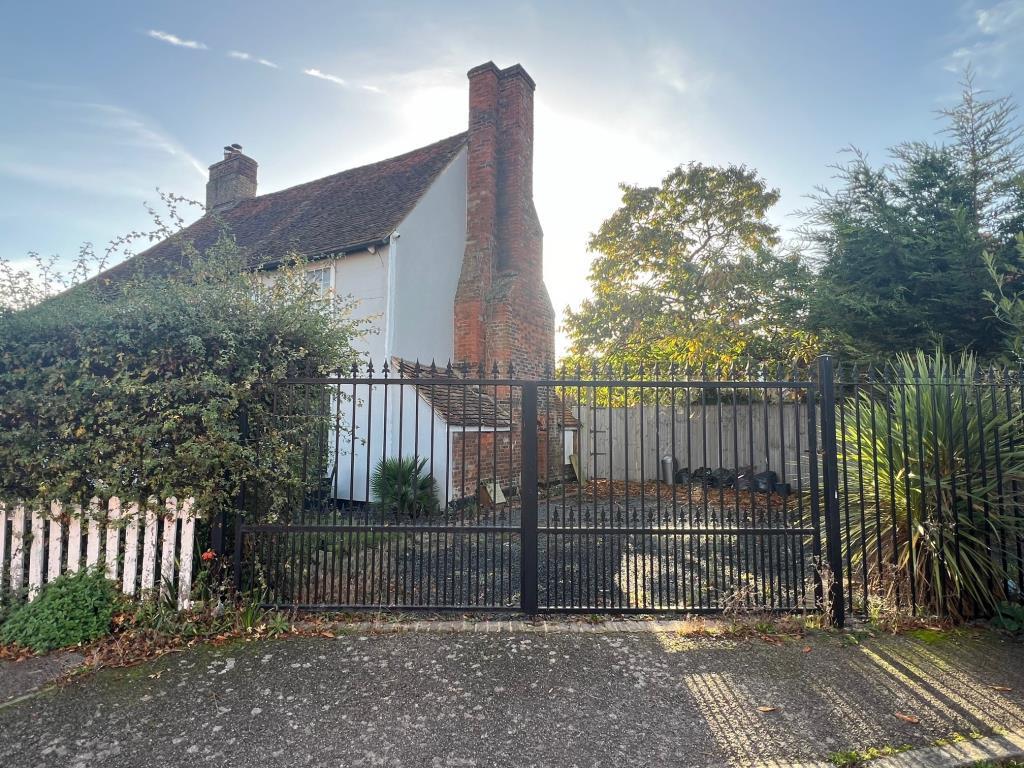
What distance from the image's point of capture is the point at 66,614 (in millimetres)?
3668

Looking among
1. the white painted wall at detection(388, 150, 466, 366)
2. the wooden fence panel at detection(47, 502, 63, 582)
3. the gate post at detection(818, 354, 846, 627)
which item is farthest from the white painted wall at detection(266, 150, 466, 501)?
the gate post at detection(818, 354, 846, 627)

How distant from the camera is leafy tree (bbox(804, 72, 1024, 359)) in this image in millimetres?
7719

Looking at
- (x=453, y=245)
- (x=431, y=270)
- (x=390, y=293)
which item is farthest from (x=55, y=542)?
(x=453, y=245)

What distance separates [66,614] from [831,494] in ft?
18.5

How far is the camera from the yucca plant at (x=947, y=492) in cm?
405

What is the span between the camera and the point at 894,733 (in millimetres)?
2748

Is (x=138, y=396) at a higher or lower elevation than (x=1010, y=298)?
lower

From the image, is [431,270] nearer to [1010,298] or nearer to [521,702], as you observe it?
[521,702]

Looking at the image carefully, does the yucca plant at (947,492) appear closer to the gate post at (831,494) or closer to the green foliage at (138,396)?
the gate post at (831,494)

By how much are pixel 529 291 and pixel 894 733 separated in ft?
31.8

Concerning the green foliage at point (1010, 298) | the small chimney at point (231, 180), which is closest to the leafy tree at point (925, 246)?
the green foliage at point (1010, 298)

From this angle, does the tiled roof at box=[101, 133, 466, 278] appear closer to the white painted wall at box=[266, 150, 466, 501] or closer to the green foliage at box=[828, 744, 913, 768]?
the white painted wall at box=[266, 150, 466, 501]

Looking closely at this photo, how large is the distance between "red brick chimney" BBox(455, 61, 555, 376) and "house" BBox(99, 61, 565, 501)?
2 cm

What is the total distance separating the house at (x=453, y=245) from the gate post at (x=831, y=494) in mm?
6019
